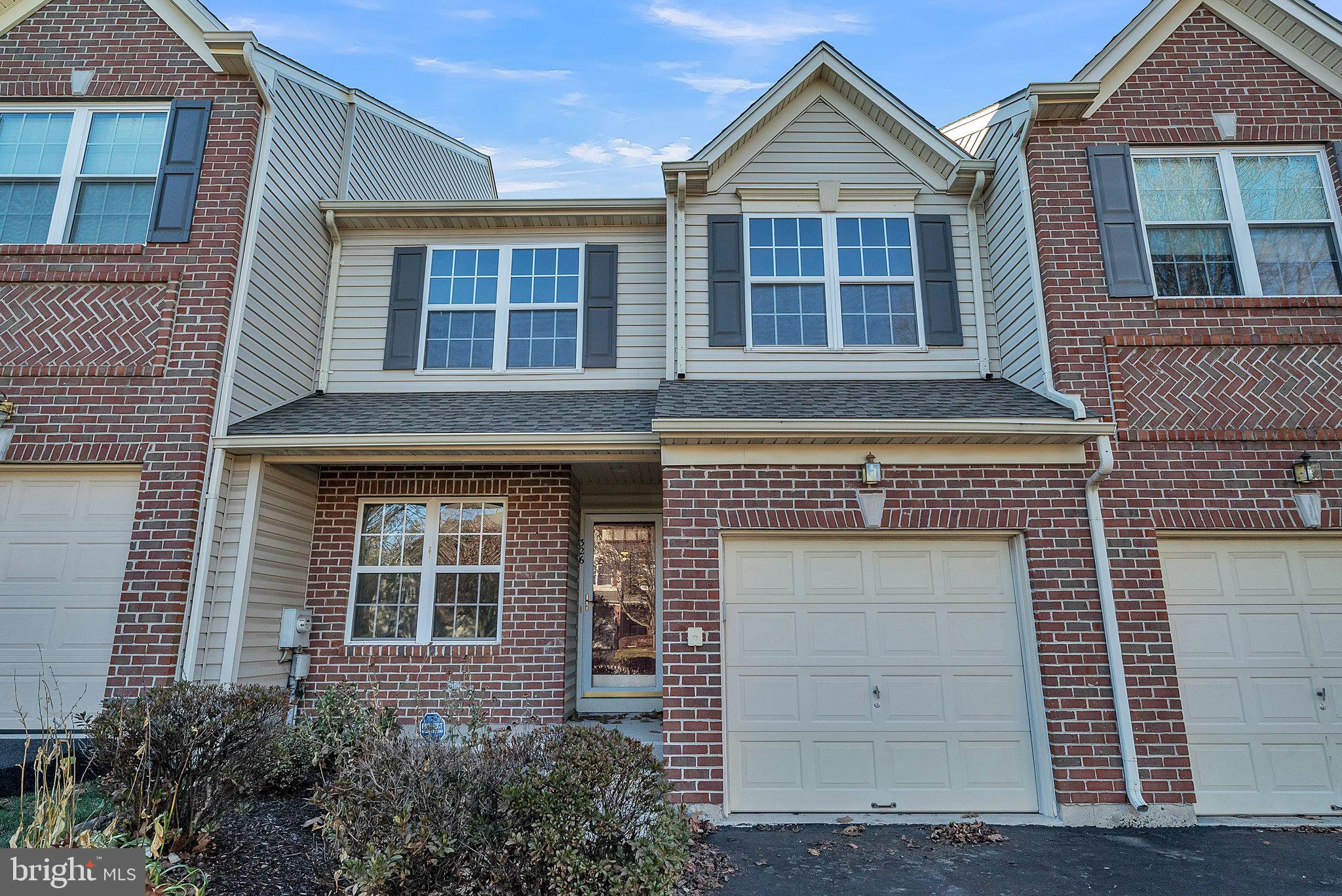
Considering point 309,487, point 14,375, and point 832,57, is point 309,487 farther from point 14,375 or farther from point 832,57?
point 832,57

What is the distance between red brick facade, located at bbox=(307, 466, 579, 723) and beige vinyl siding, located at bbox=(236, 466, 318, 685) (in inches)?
7.7

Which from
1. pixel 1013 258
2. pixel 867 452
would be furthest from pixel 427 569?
pixel 1013 258

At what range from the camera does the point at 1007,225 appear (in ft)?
22.8

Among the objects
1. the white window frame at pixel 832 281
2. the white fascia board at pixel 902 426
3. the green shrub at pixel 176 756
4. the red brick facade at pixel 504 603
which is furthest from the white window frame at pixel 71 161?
the white window frame at pixel 832 281

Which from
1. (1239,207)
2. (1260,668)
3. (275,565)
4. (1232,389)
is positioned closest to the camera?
(1260,668)

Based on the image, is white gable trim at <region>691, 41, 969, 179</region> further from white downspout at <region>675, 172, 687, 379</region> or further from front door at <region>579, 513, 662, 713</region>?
front door at <region>579, 513, 662, 713</region>

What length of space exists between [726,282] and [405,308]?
366cm

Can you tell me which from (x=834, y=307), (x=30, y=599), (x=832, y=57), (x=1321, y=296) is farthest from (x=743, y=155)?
(x=30, y=599)

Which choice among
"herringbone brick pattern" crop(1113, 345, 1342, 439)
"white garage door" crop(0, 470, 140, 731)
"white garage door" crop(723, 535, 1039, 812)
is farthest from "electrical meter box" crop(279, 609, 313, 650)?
"herringbone brick pattern" crop(1113, 345, 1342, 439)

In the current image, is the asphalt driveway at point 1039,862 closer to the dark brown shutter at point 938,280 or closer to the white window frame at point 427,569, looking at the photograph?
the white window frame at point 427,569

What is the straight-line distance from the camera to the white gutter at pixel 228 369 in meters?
5.82

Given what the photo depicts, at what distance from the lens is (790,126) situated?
24.9 feet

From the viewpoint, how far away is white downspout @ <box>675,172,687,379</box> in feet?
23.2

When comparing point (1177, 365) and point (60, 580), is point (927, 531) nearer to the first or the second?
point (1177, 365)
